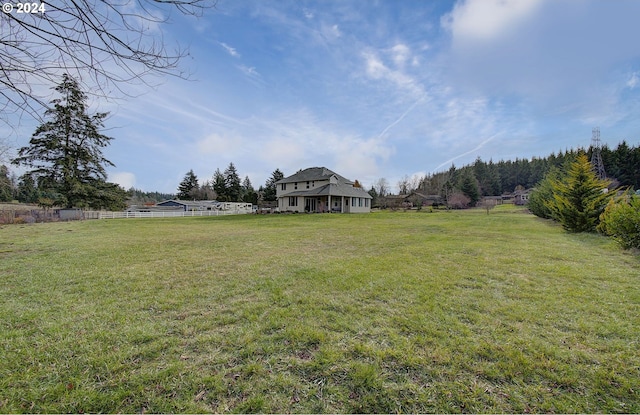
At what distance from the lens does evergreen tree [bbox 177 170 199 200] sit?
55.2 meters

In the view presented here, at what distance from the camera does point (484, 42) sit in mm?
8781

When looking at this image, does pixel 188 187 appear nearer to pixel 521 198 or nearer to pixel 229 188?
pixel 229 188

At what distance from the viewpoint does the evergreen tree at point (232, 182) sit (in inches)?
2074

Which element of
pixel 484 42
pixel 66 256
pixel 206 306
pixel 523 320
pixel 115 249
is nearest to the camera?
pixel 523 320

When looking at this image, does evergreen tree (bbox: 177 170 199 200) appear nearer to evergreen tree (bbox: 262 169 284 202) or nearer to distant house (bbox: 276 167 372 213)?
evergreen tree (bbox: 262 169 284 202)

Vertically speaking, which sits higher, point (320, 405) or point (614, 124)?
point (614, 124)

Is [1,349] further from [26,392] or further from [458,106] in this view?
[458,106]

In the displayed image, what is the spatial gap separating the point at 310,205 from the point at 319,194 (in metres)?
3.24

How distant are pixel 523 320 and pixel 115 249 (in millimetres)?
10069

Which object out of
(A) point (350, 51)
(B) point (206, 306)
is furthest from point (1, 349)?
(A) point (350, 51)

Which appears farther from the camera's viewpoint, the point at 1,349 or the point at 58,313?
the point at 58,313

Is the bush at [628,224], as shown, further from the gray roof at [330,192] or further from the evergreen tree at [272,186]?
the evergreen tree at [272,186]

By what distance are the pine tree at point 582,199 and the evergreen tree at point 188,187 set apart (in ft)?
196

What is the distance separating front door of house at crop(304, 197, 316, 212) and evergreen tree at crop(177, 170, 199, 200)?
1445 inches
